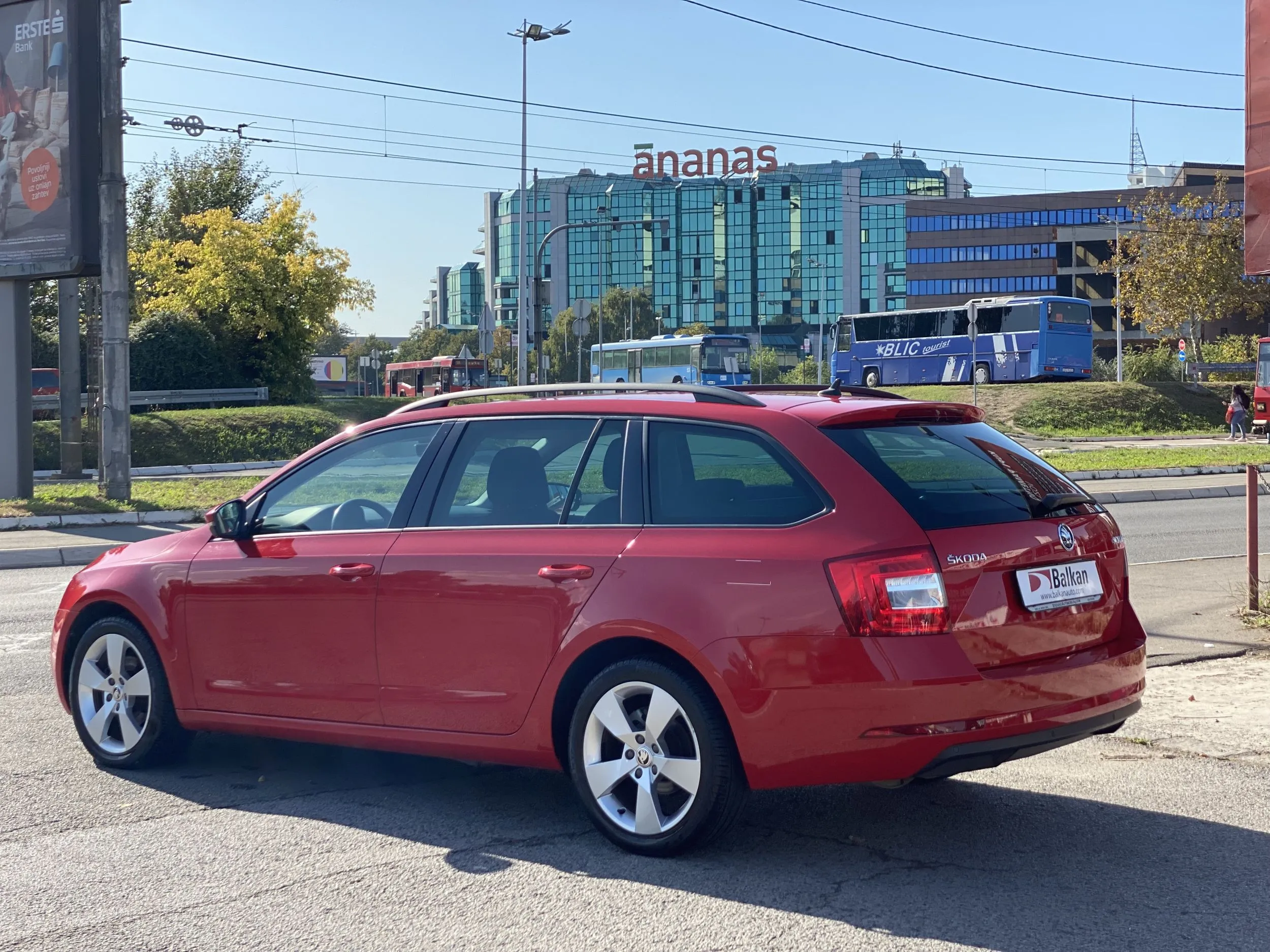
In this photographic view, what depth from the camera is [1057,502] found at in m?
4.87

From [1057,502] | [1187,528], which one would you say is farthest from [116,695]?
[1187,528]

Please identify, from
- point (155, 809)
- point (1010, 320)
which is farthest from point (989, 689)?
point (1010, 320)

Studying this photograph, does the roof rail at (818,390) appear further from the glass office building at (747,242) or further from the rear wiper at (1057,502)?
the glass office building at (747,242)

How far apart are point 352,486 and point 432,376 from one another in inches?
3075

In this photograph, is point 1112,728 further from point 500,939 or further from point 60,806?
point 60,806

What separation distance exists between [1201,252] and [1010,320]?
9166mm

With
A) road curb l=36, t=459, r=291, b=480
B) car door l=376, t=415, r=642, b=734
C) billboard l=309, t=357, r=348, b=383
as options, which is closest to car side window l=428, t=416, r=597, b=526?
car door l=376, t=415, r=642, b=734

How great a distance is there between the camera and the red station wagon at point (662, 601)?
440 centimetres

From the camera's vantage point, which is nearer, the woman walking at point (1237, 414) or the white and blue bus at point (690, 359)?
the woman walking at point (1237, 414)

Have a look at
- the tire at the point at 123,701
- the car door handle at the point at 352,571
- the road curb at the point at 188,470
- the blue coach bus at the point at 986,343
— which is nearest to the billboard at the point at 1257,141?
the car door handle at the point at 352,571

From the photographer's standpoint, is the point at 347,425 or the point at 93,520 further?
the point at 347,425

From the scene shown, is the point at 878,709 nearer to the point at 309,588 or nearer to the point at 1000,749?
the point at 1000,749

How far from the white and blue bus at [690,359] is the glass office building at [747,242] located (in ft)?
287

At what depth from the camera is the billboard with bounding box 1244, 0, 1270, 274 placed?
984 cm
